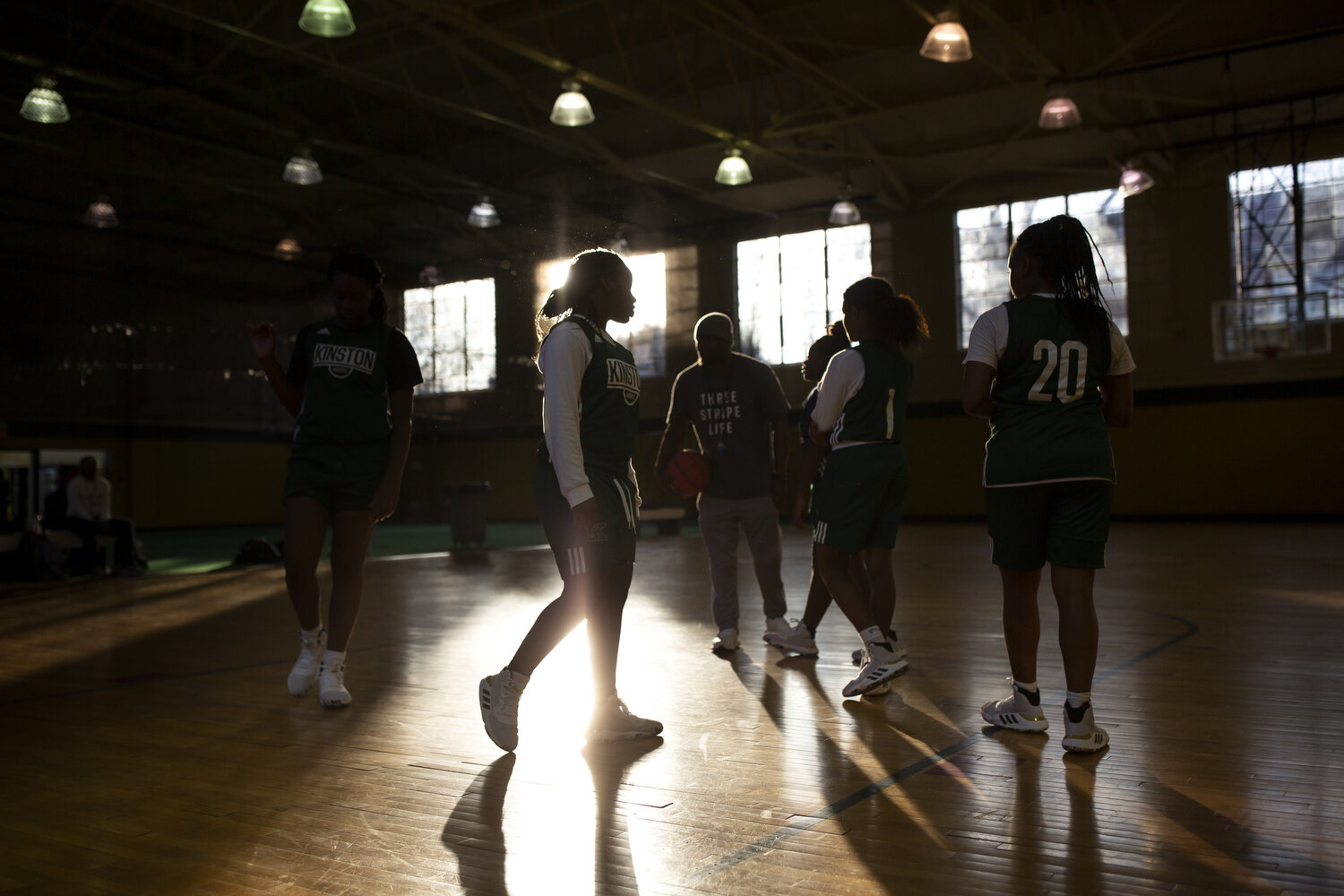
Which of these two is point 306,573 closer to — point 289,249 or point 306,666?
point 306,666

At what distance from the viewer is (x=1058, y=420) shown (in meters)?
3.01

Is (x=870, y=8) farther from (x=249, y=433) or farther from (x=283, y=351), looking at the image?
(x=249, y=433)

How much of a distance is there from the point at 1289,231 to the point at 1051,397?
17.6 metres

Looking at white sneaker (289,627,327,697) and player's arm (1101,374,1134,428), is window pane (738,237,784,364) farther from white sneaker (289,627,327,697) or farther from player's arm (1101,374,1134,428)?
player's arm (1101,374,1134,428)

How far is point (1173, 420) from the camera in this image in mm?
19688

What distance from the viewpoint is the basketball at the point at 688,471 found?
4832mm

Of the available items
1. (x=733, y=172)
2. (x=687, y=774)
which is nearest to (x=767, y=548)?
(x=687, y=774)

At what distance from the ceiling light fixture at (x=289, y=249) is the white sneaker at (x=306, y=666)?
17643 millimetres

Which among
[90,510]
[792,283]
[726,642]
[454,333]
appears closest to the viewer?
[726,642]

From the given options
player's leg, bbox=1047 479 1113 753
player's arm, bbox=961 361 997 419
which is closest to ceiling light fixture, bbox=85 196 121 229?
player's arm, bbox=961 361 997 419

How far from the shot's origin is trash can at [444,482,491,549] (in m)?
14.8

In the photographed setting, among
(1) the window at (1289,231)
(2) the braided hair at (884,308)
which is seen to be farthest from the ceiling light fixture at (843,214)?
(2) the braided hair at (884,308)

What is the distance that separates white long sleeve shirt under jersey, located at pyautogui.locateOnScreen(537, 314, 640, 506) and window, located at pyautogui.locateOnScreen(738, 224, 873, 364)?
17.9 m

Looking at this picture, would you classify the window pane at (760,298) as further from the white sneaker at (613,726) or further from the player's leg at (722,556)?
the white sneaker at (613,726)
